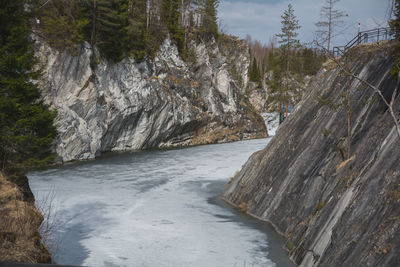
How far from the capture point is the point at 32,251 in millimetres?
6996

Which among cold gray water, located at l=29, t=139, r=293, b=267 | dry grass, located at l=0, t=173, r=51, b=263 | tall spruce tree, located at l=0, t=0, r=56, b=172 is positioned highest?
tall spruce tree, located at l=0, t=0, r=56, b=172

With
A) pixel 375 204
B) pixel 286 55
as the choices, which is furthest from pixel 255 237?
pixel 286 55

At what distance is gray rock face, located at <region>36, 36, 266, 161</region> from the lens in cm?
2811

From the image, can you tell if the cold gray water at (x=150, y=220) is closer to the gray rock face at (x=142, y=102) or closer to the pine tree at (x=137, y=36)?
the gray rock face at (x=142, y=102)

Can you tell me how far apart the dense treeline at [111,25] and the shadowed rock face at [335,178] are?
1813cm

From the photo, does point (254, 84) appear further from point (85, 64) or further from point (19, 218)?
point (19, 218)

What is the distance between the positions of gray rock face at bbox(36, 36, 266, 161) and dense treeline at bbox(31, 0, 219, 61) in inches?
49.2

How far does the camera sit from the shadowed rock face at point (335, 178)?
7.02 metres

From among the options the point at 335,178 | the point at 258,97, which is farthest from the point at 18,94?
the point at 258,97


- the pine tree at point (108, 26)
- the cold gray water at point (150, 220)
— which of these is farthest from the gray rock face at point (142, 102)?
the cold gray water at point (150, 220)

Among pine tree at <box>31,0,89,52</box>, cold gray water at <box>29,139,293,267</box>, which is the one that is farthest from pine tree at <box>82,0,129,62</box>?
cold gray water at <box>29,139,293,267</box>

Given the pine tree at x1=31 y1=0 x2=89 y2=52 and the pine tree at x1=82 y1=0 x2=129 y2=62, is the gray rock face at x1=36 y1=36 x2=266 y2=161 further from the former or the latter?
the pine tree at x1=82 y1=0 x2=129 y2=62

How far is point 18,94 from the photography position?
53.8 ft

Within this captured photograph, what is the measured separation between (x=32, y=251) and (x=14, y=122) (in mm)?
11455
